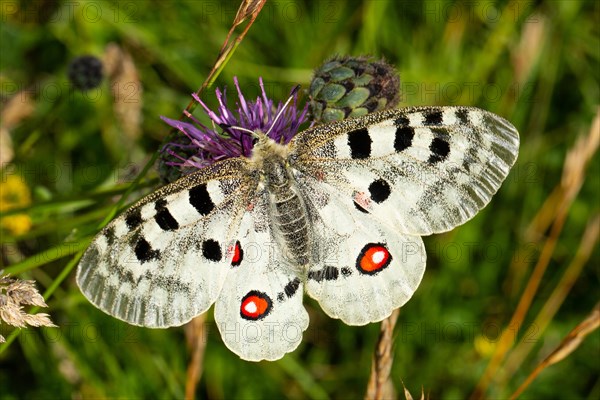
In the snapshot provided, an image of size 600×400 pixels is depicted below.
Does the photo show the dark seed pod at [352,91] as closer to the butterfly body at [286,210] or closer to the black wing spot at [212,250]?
the butterfly body at [286,210]

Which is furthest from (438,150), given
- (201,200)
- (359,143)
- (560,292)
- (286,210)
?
(560,292)

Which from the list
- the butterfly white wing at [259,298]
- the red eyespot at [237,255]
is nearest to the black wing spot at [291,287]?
the butterfly white wing at [259,298]

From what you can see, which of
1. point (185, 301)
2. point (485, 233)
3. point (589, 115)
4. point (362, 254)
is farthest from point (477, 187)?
point (589, 115)

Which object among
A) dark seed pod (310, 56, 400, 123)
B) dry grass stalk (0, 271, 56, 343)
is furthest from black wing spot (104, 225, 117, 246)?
dark seed pod (310, 56, 400, 123)

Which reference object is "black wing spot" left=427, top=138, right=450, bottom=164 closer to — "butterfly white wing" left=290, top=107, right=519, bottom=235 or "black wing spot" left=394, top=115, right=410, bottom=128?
"butterfly white wing" left=290, top=107, right=519, bottom=235

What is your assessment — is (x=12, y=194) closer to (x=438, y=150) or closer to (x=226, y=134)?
(x=226, y=134)
